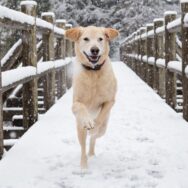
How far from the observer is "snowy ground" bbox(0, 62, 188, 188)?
3564mm

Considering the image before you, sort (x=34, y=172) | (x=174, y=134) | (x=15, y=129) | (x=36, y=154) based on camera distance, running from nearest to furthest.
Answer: (x=34, y=172)
(x=36, y=154)
(x=174, y=134)
(x=15, y=129)

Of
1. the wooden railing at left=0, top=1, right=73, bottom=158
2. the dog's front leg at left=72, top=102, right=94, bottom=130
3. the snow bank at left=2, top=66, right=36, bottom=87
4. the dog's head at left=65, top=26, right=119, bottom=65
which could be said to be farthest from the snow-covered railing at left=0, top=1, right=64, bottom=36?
the dog's front leg at left=72, top=102, right=94, bottom=130

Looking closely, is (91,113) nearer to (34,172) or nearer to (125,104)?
(34,172)

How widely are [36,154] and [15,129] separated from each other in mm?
2975

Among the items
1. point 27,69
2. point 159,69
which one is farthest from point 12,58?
point 159,69

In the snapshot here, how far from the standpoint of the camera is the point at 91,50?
3875 mm

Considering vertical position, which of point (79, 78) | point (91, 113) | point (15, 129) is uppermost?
point (79, 78)

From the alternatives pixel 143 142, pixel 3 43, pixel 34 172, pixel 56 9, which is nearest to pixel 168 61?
pixel 143 142

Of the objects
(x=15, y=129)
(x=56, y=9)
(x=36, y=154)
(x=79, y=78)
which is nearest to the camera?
(x=79, y=78)

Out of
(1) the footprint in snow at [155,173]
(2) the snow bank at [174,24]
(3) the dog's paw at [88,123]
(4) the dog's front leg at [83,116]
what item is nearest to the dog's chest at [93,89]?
(4) the dog's front leg at [83,116]

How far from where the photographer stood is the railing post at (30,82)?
6055 mm

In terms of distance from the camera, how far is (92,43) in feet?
13.1

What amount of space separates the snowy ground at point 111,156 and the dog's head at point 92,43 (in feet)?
2.90

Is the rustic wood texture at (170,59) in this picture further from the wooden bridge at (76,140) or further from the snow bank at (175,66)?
the snow bank at (175,66)
